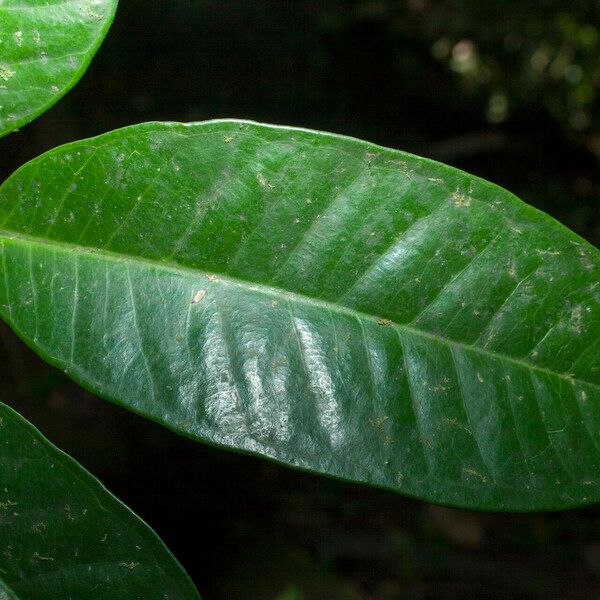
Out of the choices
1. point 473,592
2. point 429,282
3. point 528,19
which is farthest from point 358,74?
point 429,282

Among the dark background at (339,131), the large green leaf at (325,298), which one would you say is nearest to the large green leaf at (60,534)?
the large green leaf at (325,298)

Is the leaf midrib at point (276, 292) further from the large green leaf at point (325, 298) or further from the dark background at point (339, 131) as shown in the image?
the dark background at point (339, 131)

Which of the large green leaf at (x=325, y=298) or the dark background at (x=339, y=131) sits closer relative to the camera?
the large green leaf at (x=325, y=298)

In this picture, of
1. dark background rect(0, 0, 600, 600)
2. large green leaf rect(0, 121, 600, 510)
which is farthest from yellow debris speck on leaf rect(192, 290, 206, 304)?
dark background rect(0, 0, 600, 600)

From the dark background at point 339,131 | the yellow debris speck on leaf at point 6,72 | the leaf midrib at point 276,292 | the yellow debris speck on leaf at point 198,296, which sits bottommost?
the dark background at point 339,131

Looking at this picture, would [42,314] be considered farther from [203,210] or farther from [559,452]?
[559,452]

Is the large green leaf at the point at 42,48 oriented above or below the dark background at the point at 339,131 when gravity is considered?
above

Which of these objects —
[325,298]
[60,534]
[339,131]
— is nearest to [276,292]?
[325,298]

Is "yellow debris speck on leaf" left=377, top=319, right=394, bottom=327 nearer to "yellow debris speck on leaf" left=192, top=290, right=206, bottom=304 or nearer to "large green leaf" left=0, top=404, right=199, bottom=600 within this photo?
"yellow debris speck on leaf" left=192, top=290, right=206, bottom=304
